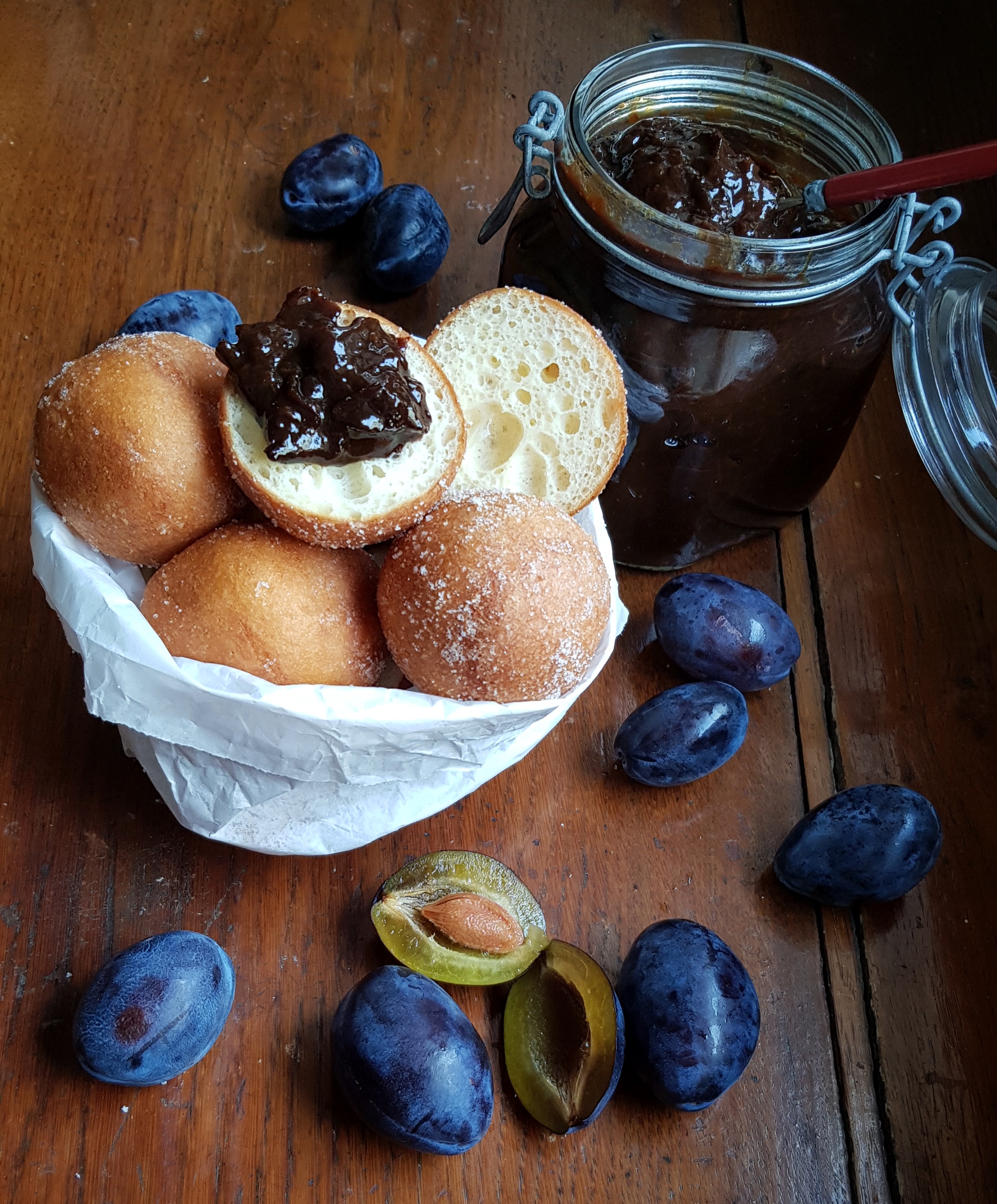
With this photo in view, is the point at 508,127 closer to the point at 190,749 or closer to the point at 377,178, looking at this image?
the point at 377,178

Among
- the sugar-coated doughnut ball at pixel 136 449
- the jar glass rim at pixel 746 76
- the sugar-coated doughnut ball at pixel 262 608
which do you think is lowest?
the sugar-coated doughnut ball at pixel 262 608

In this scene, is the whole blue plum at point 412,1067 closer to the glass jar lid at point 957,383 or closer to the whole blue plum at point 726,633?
the whole blue plum at point 726,633

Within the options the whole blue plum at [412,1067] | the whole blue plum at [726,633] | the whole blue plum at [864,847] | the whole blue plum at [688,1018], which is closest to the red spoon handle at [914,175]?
the whole blue plum at [726,633]

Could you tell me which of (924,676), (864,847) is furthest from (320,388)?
(924,676)

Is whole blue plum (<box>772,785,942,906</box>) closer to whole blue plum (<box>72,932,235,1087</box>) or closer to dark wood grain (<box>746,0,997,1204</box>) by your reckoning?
dark wood grain (<box>746,0,997,1204</box>)

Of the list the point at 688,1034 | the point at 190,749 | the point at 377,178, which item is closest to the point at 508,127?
the point at 377,178

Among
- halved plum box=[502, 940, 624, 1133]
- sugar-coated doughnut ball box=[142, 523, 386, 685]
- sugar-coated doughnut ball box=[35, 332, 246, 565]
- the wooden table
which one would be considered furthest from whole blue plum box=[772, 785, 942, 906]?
sugar-coated doughnut ball box=[35, 332, 246, 565]

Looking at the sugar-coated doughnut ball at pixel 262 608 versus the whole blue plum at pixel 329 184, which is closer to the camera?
the sugar-coated doughnut ball at pixel 262 608
